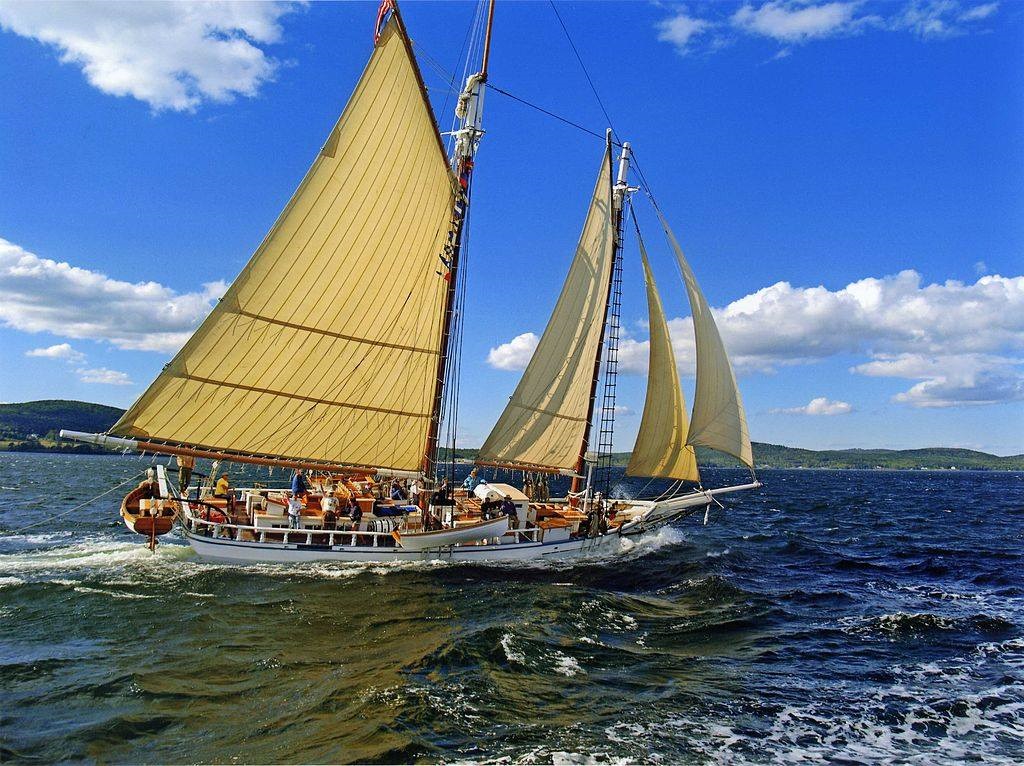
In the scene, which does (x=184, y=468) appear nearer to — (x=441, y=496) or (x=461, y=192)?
(x=441, y=496)

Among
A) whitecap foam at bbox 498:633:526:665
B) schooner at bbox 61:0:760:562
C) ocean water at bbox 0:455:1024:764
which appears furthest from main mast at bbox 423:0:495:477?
whitecap foam at bbox 498:633:526:665

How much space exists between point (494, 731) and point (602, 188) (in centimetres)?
2701

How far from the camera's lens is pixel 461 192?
29.7 meters

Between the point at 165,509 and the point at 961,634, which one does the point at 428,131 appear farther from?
the point at 961,634

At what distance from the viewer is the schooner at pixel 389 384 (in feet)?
77.6

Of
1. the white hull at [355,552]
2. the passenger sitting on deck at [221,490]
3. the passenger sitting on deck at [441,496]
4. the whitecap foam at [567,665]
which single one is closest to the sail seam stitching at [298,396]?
the passenger sitting on deck at [441,496]

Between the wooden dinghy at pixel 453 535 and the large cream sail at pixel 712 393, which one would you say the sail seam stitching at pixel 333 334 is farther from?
the large cream sail at pixel 712 393

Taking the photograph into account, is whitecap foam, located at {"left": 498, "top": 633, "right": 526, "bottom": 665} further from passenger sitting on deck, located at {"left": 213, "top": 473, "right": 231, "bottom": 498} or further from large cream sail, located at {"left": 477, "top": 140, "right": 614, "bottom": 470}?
passenger sitting on deck, located at {"left": 213, "top": 473, "right": 231, "bottom": 498}

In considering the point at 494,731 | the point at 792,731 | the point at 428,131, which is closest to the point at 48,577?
the point at 494,731

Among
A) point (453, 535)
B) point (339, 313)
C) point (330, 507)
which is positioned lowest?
point (453, 535)

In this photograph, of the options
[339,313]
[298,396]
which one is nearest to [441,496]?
[298,396]

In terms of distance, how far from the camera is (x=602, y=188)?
1324 inches

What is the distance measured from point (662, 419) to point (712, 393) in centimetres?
277

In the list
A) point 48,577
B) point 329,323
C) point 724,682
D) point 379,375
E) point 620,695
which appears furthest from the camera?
point 379,375
